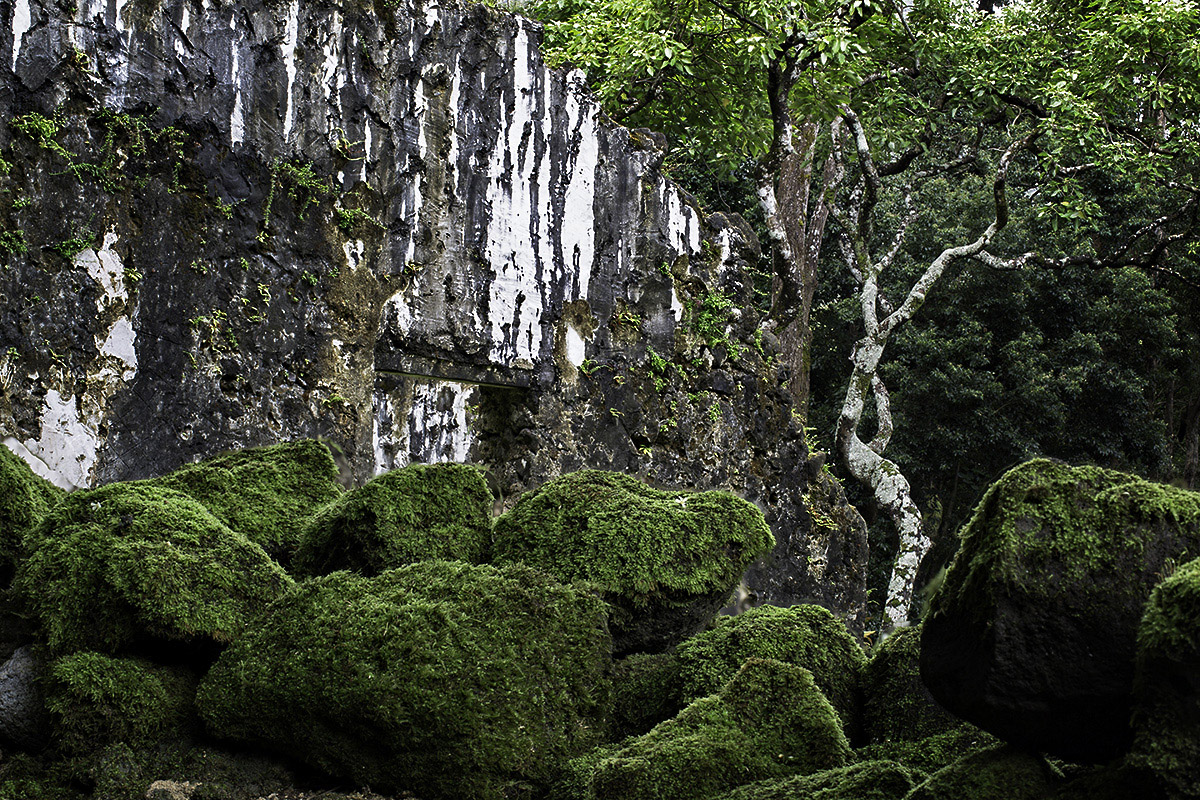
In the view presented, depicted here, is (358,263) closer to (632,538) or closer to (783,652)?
(632,538)

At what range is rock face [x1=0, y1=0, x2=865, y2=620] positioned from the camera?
5.69 metres

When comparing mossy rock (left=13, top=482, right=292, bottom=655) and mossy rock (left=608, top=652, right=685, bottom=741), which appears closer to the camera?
mossy rock (left=13, top=482, right=292, bottom=655)

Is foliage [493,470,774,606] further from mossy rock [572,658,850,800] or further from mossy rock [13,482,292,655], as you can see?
mossy rock [13,482,292,655]

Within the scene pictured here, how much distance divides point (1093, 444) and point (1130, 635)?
15399 millimetres

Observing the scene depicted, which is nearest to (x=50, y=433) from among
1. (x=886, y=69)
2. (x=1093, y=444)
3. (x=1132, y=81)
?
(x=886, y=69)

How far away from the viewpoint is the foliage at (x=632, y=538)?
3459 mm

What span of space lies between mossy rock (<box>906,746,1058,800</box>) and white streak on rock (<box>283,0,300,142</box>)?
18.8ft

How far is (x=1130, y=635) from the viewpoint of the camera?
207 centimetres

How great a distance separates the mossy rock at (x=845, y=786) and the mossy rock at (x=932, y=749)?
33 centimetres

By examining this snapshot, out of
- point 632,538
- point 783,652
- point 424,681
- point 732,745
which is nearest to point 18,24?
point 632,538

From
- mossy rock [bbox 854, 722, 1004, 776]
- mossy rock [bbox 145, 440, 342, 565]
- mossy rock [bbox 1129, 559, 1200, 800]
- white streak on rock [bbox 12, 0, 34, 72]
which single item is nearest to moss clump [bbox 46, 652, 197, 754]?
mossy rock [bbox 145, 440, 342, 565]

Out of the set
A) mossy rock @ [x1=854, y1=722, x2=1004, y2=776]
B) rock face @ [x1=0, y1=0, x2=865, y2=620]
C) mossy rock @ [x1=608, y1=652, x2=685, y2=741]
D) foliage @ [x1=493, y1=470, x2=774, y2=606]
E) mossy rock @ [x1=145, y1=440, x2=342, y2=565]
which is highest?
rock face @ [x1=0, y1=0, x2=865, y2=620]

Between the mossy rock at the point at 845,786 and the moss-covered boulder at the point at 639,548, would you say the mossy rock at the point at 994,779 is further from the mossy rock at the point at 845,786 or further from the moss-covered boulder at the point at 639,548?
the moss-covered boulder at the point at 639,548

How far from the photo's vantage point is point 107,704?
287 cm
